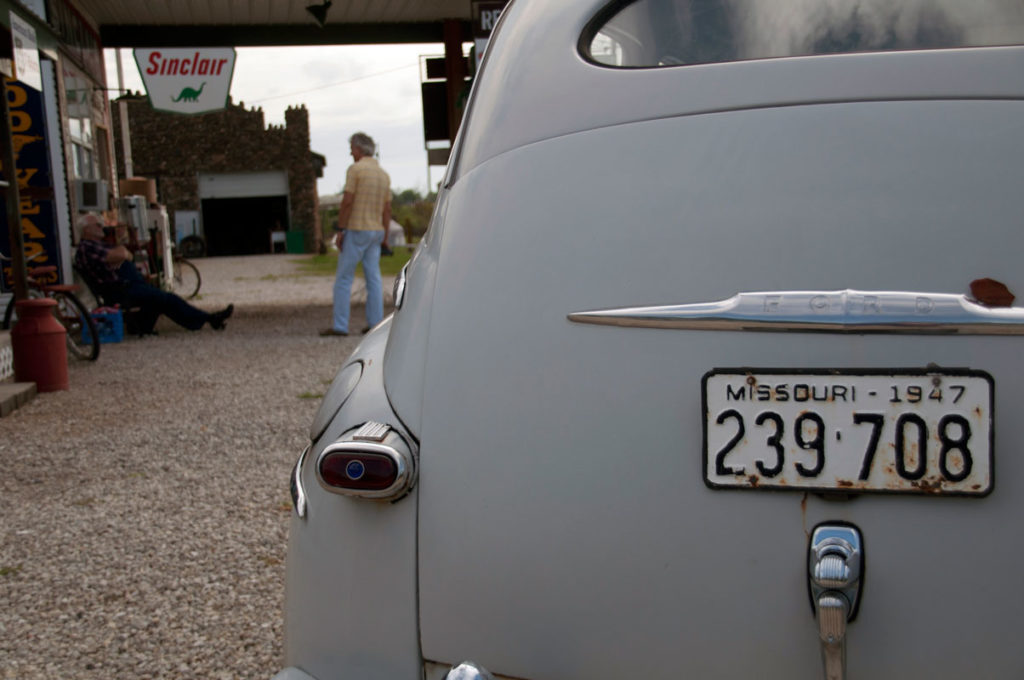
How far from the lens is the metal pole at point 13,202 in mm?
6992

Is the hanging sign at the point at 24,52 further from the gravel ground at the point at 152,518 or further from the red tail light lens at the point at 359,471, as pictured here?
the red tail light lens at the point at 359,471

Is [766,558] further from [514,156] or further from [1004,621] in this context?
[514,156]

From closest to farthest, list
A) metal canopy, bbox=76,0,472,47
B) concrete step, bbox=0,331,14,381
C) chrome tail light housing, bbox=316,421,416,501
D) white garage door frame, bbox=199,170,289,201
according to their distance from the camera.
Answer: chrome tail light housing, bbox=316,421,416,501 → concrete step, bbox=0,331,14,381 → metal canopy, bbox=76,0,472,47 → white garage door frame, bbox=199,170,289,201

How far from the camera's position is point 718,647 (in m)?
1.38

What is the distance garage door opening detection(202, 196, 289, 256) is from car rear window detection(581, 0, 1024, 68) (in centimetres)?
4238

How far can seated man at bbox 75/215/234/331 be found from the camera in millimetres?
9641

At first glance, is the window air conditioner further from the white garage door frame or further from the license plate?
the white garage door frame

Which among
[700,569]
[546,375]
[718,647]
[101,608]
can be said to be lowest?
[101,608]

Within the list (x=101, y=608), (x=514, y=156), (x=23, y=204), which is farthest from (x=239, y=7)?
(x=514, y=156)

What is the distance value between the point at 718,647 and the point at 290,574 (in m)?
0.73

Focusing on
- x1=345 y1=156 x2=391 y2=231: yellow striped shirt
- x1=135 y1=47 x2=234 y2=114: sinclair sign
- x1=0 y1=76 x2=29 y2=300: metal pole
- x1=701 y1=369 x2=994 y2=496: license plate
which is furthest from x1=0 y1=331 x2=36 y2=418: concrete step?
x1=701 y1=369 x2=994 y2=496: license plate

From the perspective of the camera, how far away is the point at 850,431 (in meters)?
1.36

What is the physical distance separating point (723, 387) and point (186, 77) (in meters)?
12.4

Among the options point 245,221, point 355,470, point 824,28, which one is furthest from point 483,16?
point 245,221
